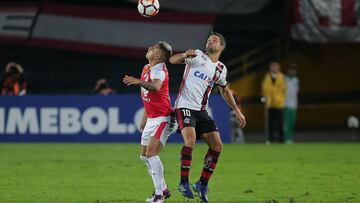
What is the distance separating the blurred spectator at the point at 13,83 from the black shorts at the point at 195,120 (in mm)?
12093

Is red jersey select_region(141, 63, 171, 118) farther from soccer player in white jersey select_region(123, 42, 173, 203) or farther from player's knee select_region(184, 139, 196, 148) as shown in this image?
player's knee select_region(184, 139, 196, 148)

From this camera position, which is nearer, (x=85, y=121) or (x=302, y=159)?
(x=302, y=159)

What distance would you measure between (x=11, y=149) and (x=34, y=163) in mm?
3751

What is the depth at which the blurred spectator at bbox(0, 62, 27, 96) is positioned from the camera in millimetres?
23641

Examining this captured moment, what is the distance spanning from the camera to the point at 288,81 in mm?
24547

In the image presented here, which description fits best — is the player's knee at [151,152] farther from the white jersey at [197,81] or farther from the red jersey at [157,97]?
the white jersey at [197,81]

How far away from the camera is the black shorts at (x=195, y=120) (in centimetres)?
1204

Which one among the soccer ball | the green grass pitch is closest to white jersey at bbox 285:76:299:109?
the green grass pitch

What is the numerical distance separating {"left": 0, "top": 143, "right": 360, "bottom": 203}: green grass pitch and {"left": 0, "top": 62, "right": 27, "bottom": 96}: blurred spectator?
1.94m

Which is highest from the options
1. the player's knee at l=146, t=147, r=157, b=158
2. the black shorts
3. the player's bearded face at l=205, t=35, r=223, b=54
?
the player's bearded face at l=205, t=35, r=223, b=54

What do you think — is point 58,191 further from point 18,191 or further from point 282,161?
point 282,161

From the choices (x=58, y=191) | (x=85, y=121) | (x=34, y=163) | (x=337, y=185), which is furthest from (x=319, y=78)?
(x=58, y=191)

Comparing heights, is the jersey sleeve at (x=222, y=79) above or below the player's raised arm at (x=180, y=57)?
below

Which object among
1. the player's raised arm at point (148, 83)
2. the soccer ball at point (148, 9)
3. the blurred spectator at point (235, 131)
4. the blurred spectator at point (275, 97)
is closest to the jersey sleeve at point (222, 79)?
the player's raised arm at point (148, 83)
